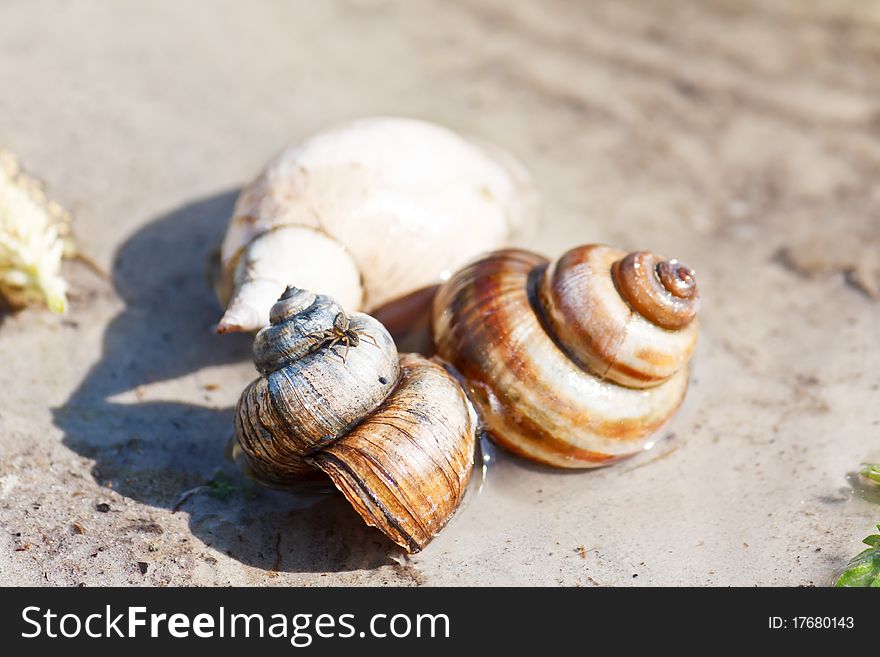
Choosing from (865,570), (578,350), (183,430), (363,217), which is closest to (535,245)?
(363,217)

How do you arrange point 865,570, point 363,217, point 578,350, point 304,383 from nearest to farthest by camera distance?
point 865,570
point 304,383
point 578,350
point 363,217

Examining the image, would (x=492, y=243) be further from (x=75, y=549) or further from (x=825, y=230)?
(x=75, y=549)

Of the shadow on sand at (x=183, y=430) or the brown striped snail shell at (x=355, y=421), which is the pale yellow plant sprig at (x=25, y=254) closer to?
the shadow on sand at (x=183, y=430)

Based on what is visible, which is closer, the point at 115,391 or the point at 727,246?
the point at 115,391

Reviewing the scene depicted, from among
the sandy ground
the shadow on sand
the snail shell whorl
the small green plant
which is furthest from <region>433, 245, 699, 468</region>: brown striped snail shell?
the small green plant

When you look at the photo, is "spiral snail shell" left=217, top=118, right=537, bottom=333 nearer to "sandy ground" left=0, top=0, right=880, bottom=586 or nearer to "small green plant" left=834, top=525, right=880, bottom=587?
"sandy ground" left=0, top=0, right=880, bottom=586

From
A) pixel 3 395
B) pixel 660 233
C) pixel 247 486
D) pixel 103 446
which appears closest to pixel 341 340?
pixel 247 486

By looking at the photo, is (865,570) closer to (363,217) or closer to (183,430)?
(363,217)
